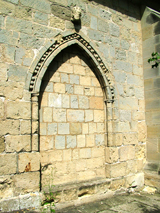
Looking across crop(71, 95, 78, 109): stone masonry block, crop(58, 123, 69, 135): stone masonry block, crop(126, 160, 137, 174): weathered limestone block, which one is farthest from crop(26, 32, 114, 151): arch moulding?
crop(126, 160, 137, 174): weathered limestone block

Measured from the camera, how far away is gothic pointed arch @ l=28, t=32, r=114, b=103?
3.86 m

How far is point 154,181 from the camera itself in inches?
194

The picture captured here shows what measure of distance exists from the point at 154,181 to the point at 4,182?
341cm

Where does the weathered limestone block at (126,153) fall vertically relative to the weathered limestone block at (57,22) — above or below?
below

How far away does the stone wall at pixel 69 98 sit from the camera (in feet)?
11.7

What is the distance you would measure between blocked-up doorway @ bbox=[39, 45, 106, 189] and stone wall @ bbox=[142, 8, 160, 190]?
51.5 inches

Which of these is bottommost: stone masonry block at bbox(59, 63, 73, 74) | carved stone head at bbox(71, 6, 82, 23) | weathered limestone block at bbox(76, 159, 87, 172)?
weathered limestone block at bbox(76, 159, 87, 172)

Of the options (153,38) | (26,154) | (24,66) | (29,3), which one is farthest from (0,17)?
(153,38)

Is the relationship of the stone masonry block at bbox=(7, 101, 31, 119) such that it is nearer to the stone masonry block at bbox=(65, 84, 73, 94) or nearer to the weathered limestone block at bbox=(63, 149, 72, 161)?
the stone masonry block at bbox=(65, 84, 73, 94)

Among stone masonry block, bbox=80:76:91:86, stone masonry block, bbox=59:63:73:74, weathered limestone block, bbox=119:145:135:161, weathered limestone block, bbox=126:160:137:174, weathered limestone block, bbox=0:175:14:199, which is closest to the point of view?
weathered limestone block, bbox=0:175:14:199

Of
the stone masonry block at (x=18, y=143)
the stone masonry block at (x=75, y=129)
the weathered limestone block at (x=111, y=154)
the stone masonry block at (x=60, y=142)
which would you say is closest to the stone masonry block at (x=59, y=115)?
the stone masonry block at (x=75, y=129)

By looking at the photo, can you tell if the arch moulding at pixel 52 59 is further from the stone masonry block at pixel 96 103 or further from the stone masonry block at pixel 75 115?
the stone masonry block at pixel 75 115

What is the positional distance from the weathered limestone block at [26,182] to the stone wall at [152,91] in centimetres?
286

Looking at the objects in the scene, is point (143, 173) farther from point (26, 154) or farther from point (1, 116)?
point (1, 116)
